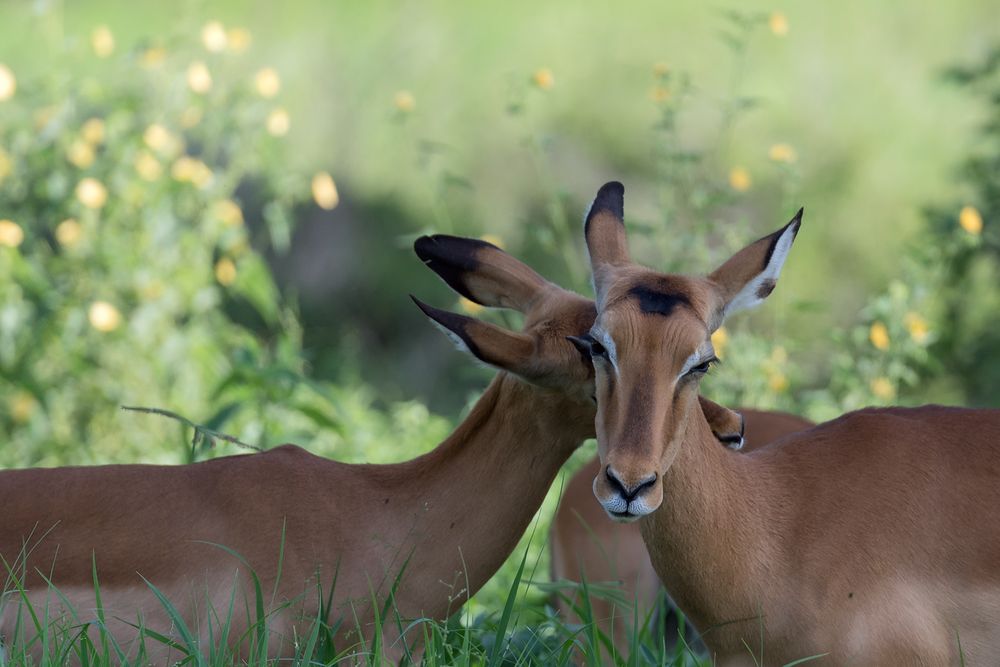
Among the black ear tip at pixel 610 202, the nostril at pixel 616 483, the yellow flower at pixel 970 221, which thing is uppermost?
the black ear tip at pixel 610 202

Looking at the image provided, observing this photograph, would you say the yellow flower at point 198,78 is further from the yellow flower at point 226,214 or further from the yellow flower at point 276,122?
the yellow flower at point 226,214

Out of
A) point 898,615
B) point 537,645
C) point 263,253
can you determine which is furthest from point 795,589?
point 263,253

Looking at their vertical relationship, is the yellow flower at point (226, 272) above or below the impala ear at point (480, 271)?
above

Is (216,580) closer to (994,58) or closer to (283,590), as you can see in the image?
(283,590)

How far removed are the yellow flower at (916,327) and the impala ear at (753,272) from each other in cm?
273

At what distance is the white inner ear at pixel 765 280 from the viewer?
3449 mm

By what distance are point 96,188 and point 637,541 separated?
3.23m

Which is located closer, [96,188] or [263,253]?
[96,188]

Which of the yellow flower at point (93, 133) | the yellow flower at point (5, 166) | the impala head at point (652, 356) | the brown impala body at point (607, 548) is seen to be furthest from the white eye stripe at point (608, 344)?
the yellow flower at point (5, 166)

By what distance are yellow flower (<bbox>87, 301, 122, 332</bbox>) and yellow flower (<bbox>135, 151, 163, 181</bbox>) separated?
0.65m

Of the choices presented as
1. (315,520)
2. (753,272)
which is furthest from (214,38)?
(753,272)

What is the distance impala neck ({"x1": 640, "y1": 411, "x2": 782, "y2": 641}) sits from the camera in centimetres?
342

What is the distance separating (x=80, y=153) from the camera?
664cm

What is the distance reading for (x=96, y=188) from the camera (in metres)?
6.47
